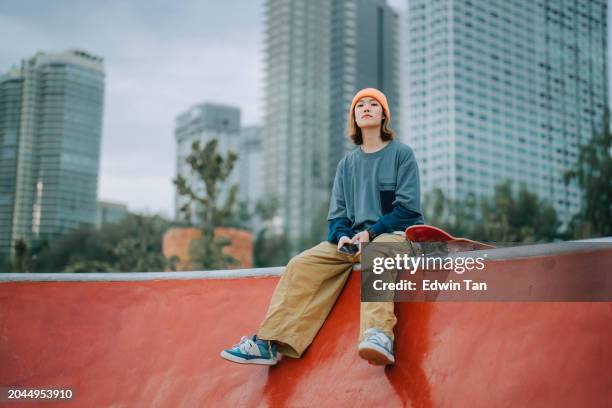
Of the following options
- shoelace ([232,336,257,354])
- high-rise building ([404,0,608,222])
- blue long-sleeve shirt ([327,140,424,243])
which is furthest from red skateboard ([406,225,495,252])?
high-rise building ([404,0,608,222])

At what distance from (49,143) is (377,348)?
4959cm

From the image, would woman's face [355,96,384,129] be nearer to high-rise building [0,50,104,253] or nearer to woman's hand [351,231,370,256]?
woman's hand [351,231,370,256]

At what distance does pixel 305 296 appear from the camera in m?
3.52

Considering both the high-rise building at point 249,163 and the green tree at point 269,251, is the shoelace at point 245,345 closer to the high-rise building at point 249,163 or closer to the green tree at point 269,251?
the green tree at point 269,251

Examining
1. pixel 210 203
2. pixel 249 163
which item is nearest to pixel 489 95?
pixel 210 203

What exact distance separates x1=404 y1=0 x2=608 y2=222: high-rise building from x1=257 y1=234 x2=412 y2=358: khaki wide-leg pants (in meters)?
59.7

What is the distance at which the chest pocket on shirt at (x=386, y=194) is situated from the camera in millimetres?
3668

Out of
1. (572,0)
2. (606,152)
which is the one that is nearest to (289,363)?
(606,152)

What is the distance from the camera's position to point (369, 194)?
3.69 metres

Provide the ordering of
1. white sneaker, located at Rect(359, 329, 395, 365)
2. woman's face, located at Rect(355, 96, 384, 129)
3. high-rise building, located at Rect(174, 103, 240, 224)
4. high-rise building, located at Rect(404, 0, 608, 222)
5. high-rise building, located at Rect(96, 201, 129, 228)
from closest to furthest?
white sneaker, located at Rect(359, 329, 395, 365) → woman's face, located at Rect(355, 96, 384, 129) → high-rise building, located at Rect(404, 0, 608, 222) → high-rise building, located at Rect(96, 201, 129, 228) → high-rise building, located at Rect(174, 103, 240, 224)

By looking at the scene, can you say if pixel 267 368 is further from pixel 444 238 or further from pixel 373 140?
pixel 373 140

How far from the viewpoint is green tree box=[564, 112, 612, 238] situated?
24702mm

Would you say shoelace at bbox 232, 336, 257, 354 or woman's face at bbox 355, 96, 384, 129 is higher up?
woman's face at bbox 355, 96, 384, 129

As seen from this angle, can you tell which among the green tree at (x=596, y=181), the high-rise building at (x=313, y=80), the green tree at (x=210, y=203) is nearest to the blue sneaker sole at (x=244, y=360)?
the green tree at (x=210, y=203)
